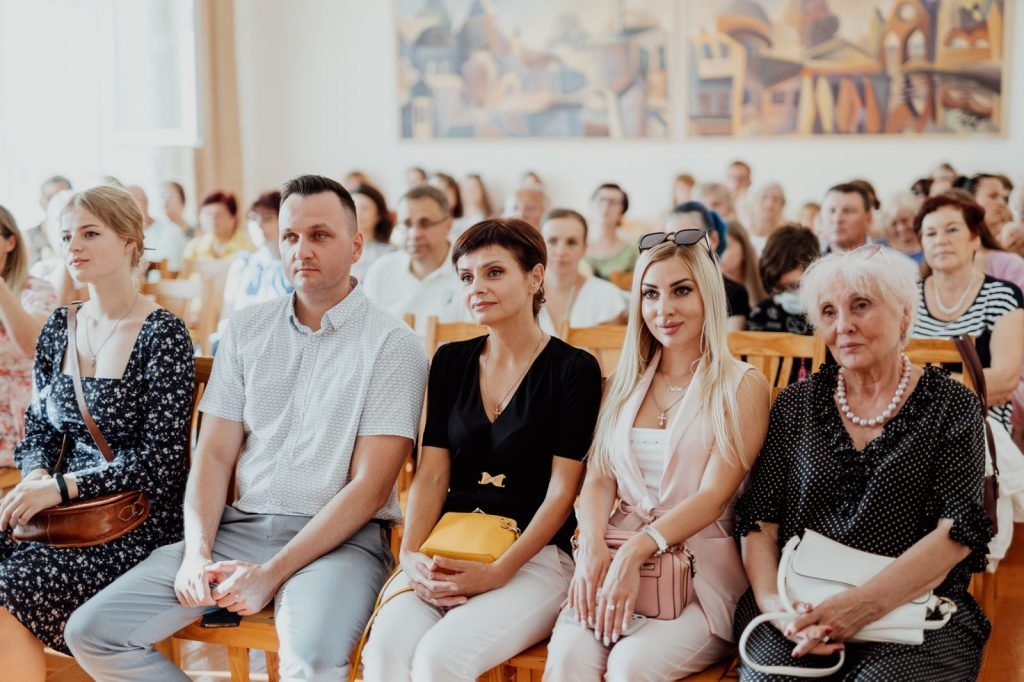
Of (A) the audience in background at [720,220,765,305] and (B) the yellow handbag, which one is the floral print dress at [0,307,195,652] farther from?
(A) the audience in background at [720,220,765,305]

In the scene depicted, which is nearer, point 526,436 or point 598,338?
point 526,436

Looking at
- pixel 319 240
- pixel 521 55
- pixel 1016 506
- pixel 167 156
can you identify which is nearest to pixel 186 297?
pixel 319 240

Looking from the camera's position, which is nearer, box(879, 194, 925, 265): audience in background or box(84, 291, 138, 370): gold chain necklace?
box(84, 291, 138, 370): gold chain necklace

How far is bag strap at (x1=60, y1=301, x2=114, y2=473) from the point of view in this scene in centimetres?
272

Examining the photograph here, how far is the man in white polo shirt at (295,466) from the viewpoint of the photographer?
2.43 m

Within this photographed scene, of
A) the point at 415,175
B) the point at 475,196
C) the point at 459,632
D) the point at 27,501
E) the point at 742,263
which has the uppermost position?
the point at 415,175

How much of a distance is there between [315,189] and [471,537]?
3.13 ft

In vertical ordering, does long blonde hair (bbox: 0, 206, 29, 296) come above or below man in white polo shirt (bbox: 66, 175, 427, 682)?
above

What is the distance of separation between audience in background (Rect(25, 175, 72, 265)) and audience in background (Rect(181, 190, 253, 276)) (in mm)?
897

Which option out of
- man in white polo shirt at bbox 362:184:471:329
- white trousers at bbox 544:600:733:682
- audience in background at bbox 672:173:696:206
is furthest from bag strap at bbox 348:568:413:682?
audience in background at bbox 672:173:696:206

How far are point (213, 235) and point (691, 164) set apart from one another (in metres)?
4.63

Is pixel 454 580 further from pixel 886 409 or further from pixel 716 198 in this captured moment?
pixel 716 198

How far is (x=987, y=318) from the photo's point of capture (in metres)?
3.63

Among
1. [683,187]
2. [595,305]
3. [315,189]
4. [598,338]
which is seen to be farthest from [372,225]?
[683,187]
